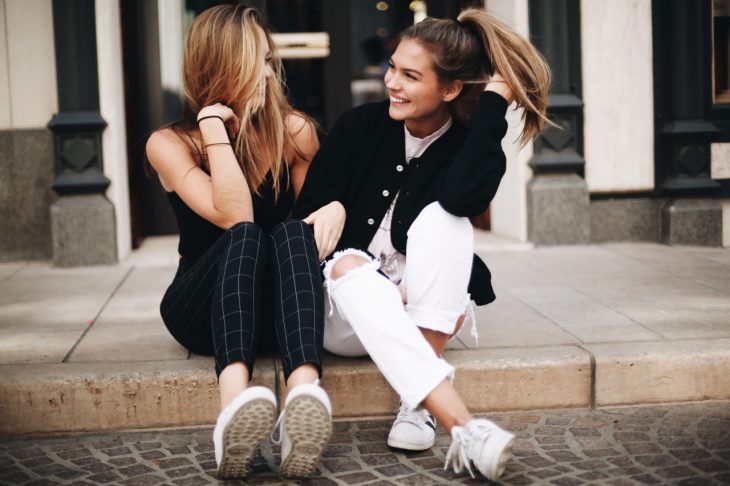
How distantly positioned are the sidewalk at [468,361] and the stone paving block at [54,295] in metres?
0.02

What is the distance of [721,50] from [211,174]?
435cm

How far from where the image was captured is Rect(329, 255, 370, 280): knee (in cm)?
290

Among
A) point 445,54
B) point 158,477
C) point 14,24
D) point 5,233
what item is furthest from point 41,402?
point 14,24

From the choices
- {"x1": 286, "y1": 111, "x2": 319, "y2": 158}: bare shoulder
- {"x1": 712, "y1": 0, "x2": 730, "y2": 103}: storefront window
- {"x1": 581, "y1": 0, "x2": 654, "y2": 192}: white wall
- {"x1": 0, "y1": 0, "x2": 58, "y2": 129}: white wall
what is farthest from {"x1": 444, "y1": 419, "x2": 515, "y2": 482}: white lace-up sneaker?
{"x1": 712, "y1": 0, "x2": 730, "y2": 103}: storefront window

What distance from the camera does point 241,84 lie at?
3.23 meters

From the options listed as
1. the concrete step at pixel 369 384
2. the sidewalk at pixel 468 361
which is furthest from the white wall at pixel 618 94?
the concrete step at pixel 369 384

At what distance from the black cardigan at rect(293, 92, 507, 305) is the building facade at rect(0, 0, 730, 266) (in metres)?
2.56

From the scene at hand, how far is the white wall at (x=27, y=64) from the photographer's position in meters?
5.39

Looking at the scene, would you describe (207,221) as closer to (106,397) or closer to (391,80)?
(106,397)

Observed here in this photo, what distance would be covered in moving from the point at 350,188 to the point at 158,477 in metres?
1.24

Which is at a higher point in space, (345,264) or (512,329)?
(345,264)

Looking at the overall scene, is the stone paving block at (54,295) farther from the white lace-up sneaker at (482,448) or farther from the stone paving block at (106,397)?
the white lace-up sneaker at (482,448)

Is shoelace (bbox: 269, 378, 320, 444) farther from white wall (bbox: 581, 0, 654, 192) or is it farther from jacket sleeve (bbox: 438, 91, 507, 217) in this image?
white wall (bbox: 581, 0, 654, 192)

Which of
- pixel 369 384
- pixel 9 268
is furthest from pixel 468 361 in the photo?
pixel 9 268
